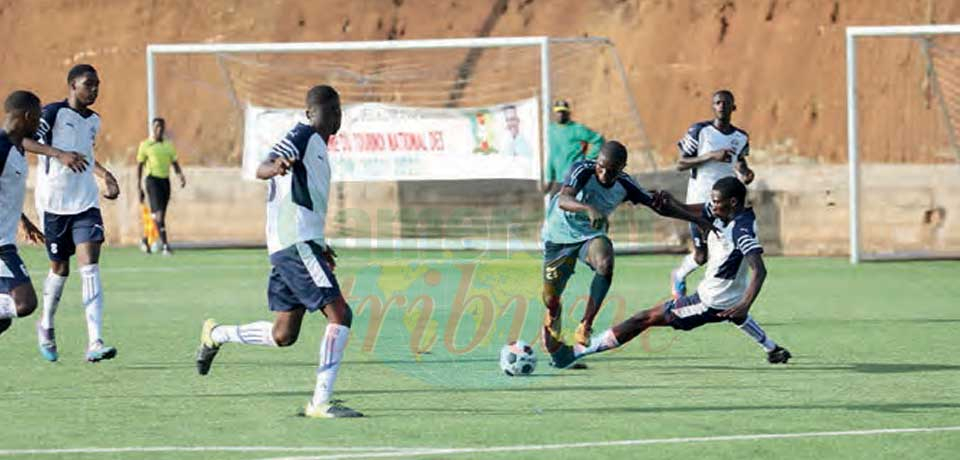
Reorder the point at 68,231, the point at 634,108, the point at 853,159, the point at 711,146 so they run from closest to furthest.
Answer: the point at 68,231 → the point at 711,146 → the point at 853,159 → the point at 634,108

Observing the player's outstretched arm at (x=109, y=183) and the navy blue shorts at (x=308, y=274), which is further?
the player's outstretched arm at (x=109, y=183)

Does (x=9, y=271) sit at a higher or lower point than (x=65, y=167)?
lower

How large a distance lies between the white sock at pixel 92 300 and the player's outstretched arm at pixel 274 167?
11.6 feet

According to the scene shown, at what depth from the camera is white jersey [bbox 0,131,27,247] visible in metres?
12.0

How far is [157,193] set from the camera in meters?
25.7

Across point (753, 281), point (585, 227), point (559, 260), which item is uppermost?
point (585, 227)

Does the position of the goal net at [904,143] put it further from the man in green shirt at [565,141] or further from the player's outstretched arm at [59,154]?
the player's outstretched arm at [59,154]

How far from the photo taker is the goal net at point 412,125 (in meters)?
25.0

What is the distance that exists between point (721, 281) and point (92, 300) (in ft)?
14.6

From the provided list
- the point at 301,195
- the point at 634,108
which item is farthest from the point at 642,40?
the point at 301,195

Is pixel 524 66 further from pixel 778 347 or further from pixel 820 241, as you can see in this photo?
pixel 778 347

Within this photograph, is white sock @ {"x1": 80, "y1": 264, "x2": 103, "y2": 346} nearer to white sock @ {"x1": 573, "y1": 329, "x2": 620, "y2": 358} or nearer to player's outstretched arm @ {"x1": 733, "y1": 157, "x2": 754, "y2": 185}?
white sock @ {"x1": 573, "y1": 329, "x2": 620, "y2": 358}

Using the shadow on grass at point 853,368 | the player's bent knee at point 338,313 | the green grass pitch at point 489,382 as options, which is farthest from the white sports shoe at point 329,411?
the shadow on grass at point 853,368

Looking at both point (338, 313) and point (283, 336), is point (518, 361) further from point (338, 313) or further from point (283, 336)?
point (338, 313)
